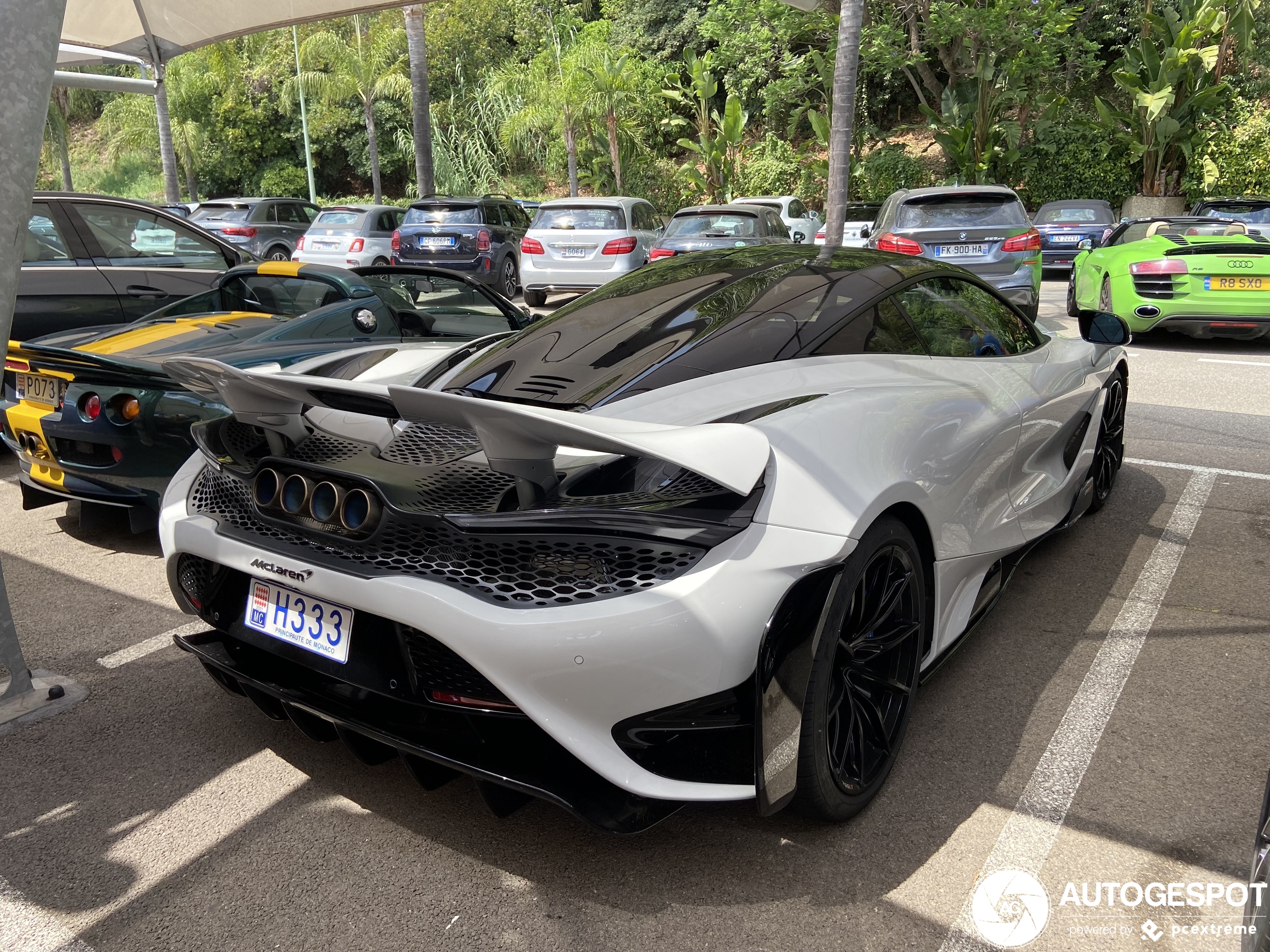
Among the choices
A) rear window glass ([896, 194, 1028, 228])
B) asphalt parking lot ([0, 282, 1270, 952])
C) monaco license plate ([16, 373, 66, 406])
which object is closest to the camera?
asphalt parking lot ([0, 282, 1270, 952])

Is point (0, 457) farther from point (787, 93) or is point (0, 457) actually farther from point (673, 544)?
point (787, 93)

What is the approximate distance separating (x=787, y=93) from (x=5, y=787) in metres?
27.0

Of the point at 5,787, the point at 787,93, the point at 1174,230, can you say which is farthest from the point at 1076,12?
the point at 5,787

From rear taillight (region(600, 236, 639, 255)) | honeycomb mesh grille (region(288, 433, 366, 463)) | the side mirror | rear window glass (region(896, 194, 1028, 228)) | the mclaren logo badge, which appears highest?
rear window glass (region(896, 194, 1028, 228))

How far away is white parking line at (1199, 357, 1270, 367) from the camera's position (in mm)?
9421

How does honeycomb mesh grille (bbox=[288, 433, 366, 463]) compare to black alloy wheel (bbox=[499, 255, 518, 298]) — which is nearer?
honeycomb mesh grille (bbox=[288, 433, 366, 463])

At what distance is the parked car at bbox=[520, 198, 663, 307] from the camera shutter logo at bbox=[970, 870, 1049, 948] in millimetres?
11262

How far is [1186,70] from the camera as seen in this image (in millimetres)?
22359

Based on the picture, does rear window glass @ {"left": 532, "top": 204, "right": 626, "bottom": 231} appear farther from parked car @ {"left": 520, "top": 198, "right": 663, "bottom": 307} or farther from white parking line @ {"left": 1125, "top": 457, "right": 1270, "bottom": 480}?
white parking line @ {"left": 1125, "top": 457, "right": 1270, "bottom": 480}

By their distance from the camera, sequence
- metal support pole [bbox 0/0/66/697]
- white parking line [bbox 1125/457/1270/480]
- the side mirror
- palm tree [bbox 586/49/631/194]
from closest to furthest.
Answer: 1. metal support pole [bbox 0/0/66/697]
2. the side mirror
3. white parking line [bbox 1125/457/1270/480]
4. palm tree [bbox 586/49/631/194]

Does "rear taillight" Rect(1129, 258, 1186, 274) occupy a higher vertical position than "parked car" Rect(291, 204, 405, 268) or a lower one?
lower

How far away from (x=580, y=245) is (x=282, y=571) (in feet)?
37.3

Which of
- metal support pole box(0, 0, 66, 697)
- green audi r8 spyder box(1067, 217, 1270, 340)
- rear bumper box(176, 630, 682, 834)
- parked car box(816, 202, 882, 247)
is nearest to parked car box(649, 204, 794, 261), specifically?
parked car box(816, 202, 882, 247)

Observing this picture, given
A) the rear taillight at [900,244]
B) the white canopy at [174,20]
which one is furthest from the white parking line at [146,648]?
the rear taillight at [900,244]
